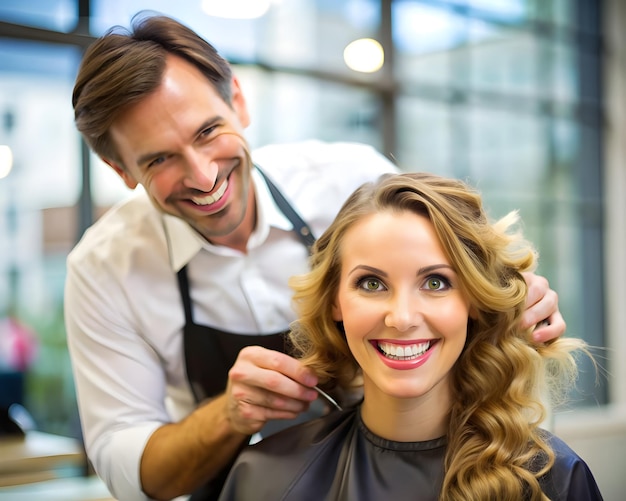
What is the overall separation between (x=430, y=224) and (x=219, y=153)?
0.49m

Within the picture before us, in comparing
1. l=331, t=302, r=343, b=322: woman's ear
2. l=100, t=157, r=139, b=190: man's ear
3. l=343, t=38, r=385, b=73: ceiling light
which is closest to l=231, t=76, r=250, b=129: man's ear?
l=100, t=157, r=139, b=190: man's ear

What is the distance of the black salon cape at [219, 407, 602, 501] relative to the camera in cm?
135

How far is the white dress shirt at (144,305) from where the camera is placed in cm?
174

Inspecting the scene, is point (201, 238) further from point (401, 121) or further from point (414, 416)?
point (401, 121)

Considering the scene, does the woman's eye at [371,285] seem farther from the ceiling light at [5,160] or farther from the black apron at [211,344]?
the ceiling light at [5,160]

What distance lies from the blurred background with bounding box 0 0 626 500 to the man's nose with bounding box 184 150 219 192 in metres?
0.38

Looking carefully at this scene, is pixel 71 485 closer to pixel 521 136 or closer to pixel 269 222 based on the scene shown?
pixel 269 222

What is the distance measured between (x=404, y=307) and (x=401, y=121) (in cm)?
475

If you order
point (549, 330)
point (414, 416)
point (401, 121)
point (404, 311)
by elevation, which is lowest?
point (414, 416)

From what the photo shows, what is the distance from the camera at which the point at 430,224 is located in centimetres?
137

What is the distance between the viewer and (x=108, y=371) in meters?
1.74

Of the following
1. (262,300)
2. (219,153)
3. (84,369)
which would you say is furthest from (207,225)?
(84,369)

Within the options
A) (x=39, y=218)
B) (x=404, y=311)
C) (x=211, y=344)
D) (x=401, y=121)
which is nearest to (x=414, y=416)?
(x=404, y=311)

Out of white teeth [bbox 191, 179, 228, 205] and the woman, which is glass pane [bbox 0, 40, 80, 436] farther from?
the woman
